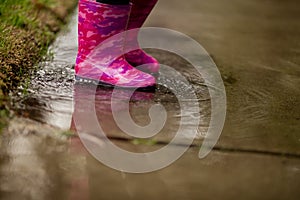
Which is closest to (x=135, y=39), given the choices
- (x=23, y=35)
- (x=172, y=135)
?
(x=23, y=35)

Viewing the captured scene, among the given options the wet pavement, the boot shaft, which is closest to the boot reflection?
the wet pavement

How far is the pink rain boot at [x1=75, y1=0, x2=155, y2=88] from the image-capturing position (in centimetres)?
194

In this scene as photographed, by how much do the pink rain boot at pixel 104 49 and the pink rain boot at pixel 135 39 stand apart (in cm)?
14

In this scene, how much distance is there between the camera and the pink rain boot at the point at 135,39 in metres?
2.14

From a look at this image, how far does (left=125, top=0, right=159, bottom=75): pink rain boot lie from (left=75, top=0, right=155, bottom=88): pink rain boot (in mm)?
140

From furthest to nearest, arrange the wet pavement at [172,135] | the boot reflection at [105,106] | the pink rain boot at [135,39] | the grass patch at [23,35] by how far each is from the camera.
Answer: the pink rain boot at [135,39], the grass patch at [23,35], the boot reflection at [105,106], the wet pavement at [172,135]

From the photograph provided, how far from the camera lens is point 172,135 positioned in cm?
166

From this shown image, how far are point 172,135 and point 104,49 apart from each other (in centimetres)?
51

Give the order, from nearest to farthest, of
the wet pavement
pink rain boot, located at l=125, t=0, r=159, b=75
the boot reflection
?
the wet pavement < the boot reflection < pink rain boot, located at l=125, t=0, r=159, b=75

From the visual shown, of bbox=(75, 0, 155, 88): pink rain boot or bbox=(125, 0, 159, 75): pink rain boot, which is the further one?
bbox=(125, 0, 159, 75): pink rain boot

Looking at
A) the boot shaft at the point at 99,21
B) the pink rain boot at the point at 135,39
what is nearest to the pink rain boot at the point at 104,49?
the boot shaft at the point at 99,21

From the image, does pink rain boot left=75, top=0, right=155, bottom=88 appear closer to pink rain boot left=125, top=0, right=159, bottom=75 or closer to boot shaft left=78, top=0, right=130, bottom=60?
boot shaft left=78, top=0, right=130, bottom=60

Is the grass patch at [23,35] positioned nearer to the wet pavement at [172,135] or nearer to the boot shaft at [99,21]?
the wet pavement at [172,135]

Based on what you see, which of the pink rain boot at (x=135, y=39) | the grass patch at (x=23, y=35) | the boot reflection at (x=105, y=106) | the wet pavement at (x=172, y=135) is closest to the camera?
the wet pavement at (x=172, y=135)
